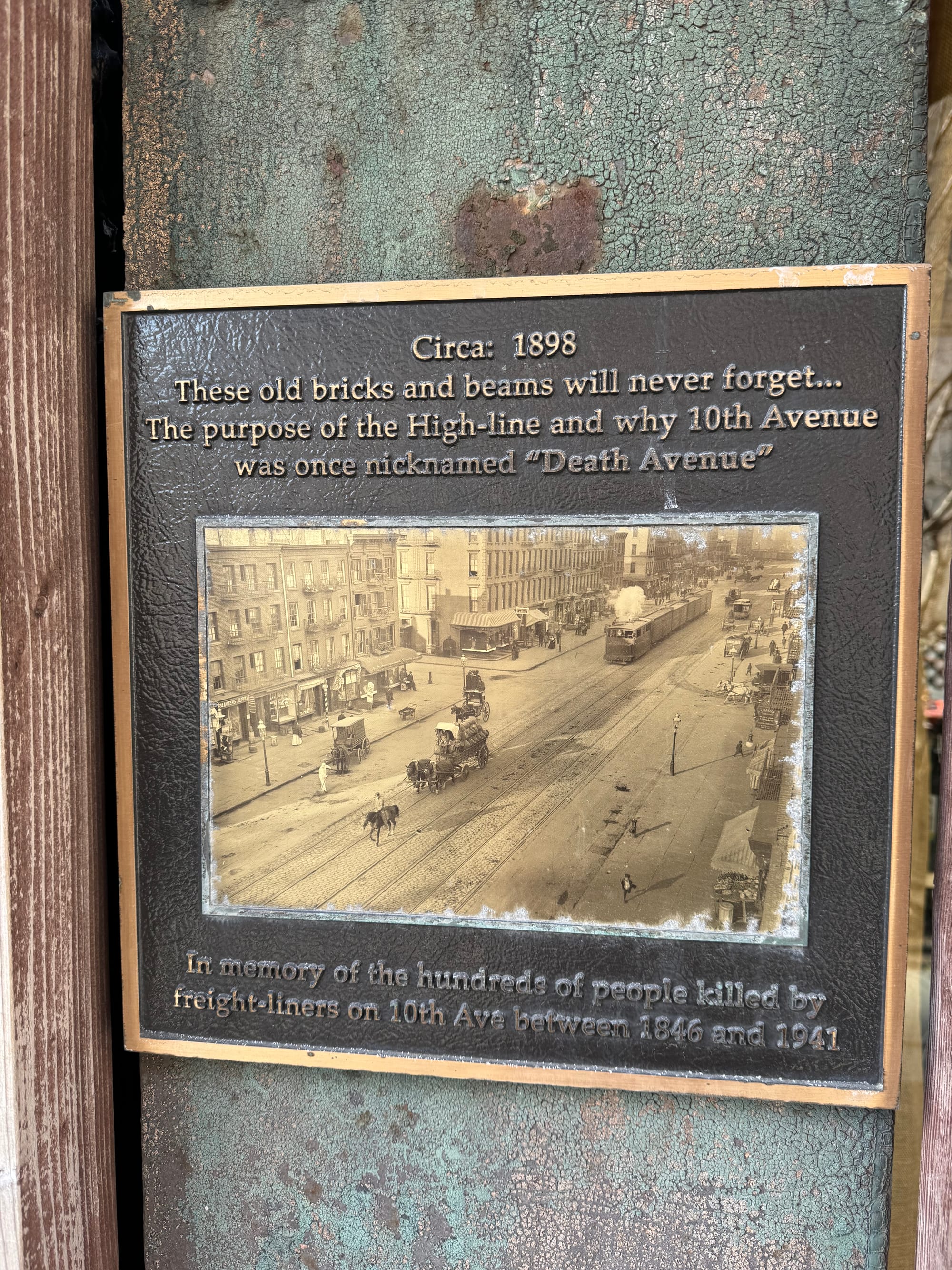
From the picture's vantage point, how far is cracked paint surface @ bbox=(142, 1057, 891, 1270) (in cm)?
164

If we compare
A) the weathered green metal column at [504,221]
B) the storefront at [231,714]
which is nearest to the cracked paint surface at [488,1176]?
the weathered green metal column at [504,221]

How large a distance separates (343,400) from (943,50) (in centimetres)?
156

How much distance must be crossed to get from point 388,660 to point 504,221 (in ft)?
3.24

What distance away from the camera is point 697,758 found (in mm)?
1529

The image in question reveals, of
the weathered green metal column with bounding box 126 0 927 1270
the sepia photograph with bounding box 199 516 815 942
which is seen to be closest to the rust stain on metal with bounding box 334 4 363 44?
the weathered green metal column with bounding box 126 0 927 1270

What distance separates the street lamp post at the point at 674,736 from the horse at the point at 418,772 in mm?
520

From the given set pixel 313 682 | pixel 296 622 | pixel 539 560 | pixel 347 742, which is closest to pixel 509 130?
pixel 539 560

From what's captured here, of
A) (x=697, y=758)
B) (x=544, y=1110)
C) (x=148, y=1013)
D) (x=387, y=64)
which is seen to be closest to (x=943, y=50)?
(x=387, y=64)

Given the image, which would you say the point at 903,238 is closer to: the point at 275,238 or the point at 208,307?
the point at 275,238

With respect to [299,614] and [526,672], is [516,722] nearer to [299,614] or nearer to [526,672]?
[526,672]

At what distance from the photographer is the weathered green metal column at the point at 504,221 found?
4.97 feet

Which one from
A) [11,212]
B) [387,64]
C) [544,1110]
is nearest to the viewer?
[11,212]

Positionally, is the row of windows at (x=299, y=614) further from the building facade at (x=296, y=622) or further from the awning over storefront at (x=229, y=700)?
the awning over storefront at (x=229, y=700)

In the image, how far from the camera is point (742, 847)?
1.52 meters
